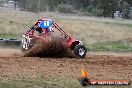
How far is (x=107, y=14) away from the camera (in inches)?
2835

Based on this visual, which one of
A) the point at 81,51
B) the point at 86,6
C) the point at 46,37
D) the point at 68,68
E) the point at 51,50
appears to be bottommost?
the point at 86,6

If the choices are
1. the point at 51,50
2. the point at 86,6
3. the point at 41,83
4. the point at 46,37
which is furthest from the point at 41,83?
the point at 86,6

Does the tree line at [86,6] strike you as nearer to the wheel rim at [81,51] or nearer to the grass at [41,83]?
the wheel rim at [81,51]

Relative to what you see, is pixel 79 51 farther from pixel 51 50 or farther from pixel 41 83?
pixel 41 83

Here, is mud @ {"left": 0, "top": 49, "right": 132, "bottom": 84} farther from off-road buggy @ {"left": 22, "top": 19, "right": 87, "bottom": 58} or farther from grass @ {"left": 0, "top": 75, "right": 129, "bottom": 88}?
off-road buggy @ {"left": 22, "top": 19, "right": 87, "bottom": 58}

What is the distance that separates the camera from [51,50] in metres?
15.5

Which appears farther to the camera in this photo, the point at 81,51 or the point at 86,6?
the point at 86,6

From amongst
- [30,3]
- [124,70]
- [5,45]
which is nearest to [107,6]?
[30,3]

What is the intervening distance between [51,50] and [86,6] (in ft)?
212

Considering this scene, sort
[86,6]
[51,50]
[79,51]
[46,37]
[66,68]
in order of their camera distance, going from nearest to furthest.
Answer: [66,68] → [51,50] → [46,37] → [79,51] → [86,6]

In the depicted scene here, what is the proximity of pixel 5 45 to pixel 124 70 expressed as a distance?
7.06m

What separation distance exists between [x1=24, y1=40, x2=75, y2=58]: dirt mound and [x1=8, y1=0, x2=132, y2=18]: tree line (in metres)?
47.5

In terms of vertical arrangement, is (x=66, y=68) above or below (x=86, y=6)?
above

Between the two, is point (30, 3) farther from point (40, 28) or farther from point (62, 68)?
point (62, 68)
